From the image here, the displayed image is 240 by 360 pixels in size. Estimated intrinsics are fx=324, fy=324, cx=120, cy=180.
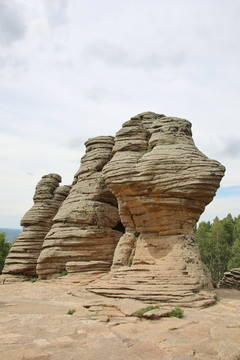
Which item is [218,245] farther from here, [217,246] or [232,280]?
[232,280]

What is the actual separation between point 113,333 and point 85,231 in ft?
45.9

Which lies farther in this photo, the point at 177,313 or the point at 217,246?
the point at 217,246

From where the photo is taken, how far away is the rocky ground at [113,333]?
7.20m

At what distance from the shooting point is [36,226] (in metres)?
29.0

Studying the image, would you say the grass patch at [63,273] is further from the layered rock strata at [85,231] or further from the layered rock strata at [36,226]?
the layered rock strata at [36,226]

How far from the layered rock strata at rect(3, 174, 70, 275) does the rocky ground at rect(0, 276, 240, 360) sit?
1419 cm

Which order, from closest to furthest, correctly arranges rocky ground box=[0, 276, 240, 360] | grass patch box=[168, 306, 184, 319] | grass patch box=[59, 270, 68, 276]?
rocky ground box=[0, 276, 240, 360] < grass patch box=[168, 306, 184, 319] < grass patch box=[59, 270, 68, 276]

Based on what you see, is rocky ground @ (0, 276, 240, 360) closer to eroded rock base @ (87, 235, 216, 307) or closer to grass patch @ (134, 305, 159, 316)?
grass patch @ (134, 305, 159, 316)

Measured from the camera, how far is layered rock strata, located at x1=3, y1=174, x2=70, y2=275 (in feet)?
88.5

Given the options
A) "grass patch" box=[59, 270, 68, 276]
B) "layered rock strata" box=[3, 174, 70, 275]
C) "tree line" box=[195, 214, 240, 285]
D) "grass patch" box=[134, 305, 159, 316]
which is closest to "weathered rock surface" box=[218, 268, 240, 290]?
"grass patch" box=[59, 270, 68, 276]

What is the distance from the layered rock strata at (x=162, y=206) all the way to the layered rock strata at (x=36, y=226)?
11.3 meters

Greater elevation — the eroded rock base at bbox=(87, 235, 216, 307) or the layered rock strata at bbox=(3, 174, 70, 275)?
the layered rock strata at bbox=(3, 174, 70, 275)

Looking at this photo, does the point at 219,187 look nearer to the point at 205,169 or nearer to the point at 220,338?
the point at 205,169

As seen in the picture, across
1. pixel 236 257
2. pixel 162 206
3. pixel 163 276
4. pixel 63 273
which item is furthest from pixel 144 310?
pixel 236 257
